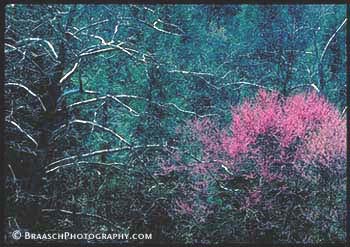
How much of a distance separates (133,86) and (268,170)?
0.99m

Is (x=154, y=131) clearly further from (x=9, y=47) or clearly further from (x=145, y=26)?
(x=9, y=47)

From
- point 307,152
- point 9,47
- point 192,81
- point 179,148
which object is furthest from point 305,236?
point 9,47

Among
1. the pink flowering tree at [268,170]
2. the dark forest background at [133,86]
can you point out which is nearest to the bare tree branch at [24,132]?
the dark forest background at [133,86]

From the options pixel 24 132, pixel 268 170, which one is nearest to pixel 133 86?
pixel 24 132

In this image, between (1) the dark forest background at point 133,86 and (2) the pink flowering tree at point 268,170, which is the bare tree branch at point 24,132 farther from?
(2) the pink flowering tree at point 268,170

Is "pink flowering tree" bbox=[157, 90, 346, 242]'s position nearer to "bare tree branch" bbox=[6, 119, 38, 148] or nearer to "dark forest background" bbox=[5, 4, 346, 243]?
"dark forest background" bbox=[5, 4, 346, 243]

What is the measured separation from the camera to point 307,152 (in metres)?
3.24

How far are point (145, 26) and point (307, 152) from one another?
127 cm

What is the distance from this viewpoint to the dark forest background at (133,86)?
3229mm

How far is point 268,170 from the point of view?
325 centimetres

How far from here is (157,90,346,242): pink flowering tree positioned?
3229mm

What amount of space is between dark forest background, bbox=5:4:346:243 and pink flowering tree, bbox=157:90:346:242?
0.15 ft

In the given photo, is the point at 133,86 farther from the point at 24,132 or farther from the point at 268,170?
the point at 268,170

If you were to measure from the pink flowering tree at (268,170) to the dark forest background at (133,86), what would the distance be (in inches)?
1.9
